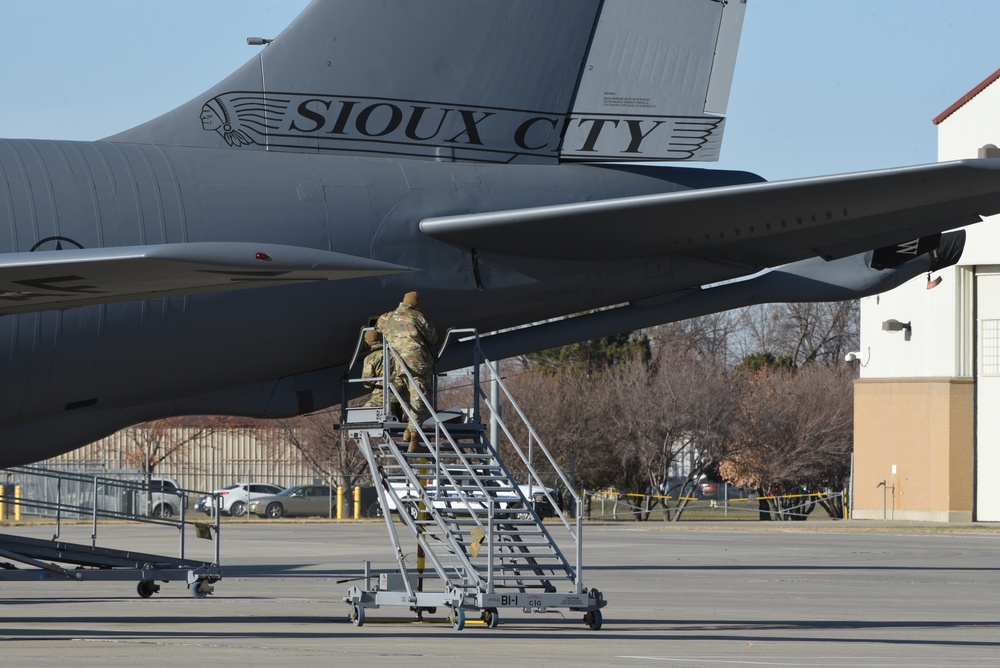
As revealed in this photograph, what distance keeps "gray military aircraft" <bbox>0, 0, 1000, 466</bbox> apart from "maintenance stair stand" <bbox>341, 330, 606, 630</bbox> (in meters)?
1.34

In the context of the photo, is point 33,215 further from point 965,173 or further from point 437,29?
point 965,173

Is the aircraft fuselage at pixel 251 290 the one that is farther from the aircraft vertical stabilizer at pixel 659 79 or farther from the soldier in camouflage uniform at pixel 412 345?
the soldier in camouflage uniform at pixel 412 345

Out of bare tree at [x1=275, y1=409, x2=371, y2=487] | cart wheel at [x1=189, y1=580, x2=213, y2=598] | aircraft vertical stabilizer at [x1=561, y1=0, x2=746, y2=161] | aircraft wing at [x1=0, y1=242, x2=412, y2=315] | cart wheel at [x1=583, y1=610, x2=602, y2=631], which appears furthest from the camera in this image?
bare tree at [x1=275, y1=409, x2=371, y2=487]

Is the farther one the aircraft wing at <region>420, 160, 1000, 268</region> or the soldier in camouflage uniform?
the soldier in camouflage uniform

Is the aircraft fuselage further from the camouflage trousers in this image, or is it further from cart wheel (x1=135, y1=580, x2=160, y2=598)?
cart wheel (x1=135, y1=580, x2=160, y2=598)

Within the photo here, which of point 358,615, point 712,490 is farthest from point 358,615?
point 712,490

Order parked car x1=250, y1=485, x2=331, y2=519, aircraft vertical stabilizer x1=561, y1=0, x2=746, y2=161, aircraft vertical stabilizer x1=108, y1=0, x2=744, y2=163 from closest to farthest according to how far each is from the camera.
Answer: aircraft vertical stabilizer x1=108, y1=0, x2=744, y2=163 < aircraft vertical stabilizer x1=561, y1=0, x2=746, y2=161 < parked car x1=250, y1=485, x2=331, y2=519

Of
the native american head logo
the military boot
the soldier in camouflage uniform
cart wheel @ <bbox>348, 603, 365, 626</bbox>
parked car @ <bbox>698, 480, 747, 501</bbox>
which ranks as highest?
the native american head logo

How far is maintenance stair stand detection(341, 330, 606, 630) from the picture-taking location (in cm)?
1445

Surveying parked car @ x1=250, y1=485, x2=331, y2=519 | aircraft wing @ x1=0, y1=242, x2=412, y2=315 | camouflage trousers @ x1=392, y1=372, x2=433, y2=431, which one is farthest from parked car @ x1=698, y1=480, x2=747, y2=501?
aircraft wing @ x1=0, y1=242, x2=412, y2=315

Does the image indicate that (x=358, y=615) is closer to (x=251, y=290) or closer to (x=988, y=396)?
(x=251, y=290)

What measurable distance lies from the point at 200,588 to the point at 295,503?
39677 millimetres

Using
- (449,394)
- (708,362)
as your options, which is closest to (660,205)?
(708,362)

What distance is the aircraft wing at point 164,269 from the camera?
10461 mm
